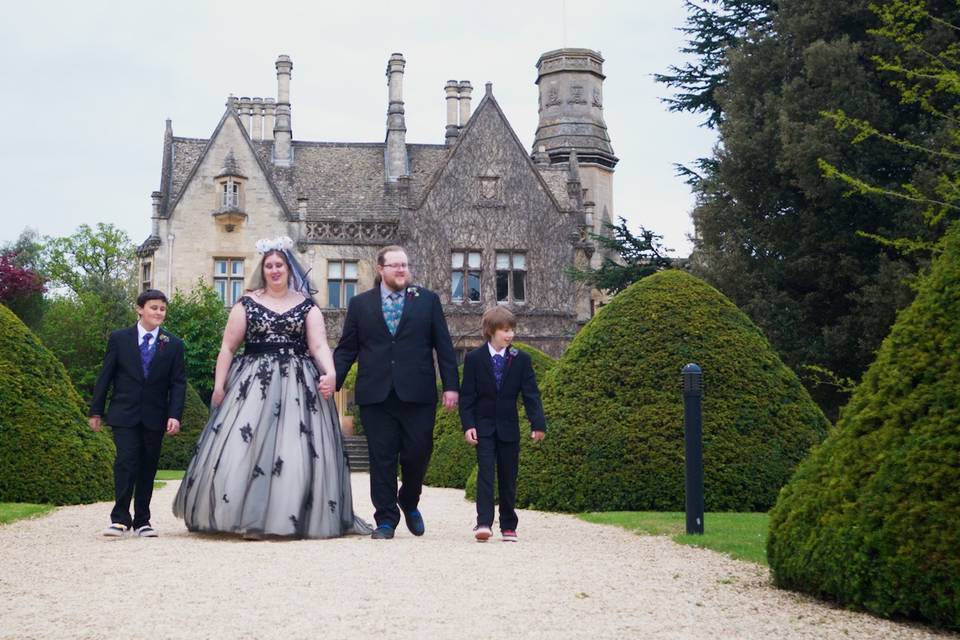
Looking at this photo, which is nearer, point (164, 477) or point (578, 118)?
point (164, 477)

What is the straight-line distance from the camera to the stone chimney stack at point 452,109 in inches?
1601

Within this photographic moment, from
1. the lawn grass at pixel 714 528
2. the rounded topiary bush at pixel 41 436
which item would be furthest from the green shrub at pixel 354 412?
the lawn grass at pixel 714 528

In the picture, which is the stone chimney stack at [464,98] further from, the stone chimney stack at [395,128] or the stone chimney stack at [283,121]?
the stone chimney stack at [283,121]

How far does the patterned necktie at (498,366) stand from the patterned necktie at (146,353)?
2631 millimetres

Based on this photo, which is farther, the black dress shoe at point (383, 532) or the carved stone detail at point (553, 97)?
the carved stone detail at point (553, 97)

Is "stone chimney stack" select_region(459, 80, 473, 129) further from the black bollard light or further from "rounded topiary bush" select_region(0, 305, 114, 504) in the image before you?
the black bollard light

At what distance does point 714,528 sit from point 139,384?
457 centimetres

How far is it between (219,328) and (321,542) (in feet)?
83.1

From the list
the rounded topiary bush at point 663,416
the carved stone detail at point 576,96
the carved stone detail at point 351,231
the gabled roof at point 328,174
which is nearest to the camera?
the rounded topiary bush at point 663,416

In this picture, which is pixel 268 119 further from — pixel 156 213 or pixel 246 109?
pixel 156 213


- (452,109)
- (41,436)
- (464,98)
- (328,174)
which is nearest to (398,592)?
(41,436)

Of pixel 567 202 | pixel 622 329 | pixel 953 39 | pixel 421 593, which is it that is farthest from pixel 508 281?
pixel 421 593

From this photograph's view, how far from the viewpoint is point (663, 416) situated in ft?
37.1

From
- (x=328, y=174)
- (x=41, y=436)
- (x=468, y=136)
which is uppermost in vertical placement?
(x=468, y=136)
